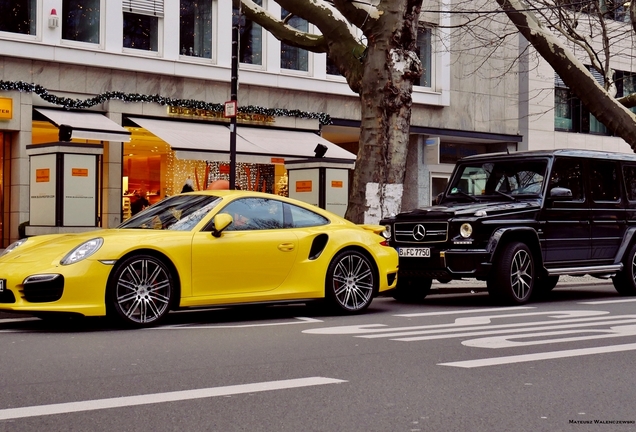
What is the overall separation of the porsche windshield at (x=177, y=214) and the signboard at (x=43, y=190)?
28.4 ft

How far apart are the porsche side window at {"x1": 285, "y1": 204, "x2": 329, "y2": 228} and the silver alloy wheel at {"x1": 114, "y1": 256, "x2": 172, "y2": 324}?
1727 mm

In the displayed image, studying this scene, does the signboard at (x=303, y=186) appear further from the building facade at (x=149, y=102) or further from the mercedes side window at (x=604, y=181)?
the mercedes side window at (x=604, y=181)

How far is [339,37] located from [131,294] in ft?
26.6

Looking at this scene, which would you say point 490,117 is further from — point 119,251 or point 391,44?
point 119,251

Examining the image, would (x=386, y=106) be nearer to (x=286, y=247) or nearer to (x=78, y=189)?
(x=286, y=247)

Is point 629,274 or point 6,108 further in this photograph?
point 6,108

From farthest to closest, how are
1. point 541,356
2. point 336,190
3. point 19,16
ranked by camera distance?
1. point 336,190
2. point 19,16
3. point 541,356

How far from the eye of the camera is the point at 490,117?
31656 mm

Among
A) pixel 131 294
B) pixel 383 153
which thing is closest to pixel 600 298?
pixel 383 153

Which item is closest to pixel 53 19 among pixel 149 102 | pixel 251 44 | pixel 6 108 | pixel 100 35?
pixel 100 35

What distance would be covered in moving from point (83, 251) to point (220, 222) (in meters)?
1.38

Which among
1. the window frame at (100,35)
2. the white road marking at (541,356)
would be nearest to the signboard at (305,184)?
the window frame at (100,35)

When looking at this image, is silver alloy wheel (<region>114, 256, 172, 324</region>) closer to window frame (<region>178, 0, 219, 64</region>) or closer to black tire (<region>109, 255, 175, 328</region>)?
black tire (<region>109, 255, 175, 328</region>)

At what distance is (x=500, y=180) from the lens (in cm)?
1323
